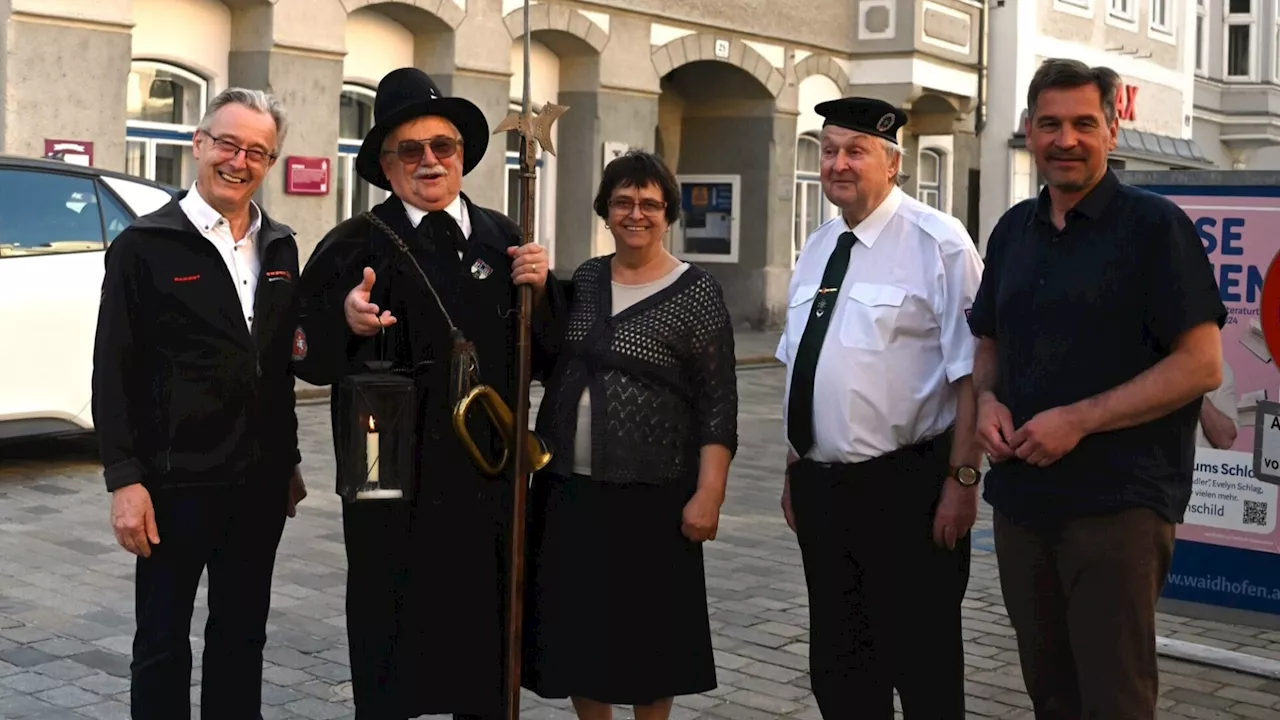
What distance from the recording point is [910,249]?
441cm

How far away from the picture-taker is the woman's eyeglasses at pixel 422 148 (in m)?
4.32

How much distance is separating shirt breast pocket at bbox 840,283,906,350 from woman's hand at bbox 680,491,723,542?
1.77ft

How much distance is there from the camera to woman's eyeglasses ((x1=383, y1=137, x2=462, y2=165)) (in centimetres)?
432

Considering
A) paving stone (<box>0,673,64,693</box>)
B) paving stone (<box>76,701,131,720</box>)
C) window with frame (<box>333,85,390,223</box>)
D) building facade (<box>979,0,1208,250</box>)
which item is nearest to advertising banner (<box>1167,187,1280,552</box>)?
paving stone (<box>76,701,131,720</box>)

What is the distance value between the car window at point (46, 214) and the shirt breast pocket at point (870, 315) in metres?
6.27

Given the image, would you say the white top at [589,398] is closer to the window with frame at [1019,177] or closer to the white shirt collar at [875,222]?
the white shirt collar at [875,222]

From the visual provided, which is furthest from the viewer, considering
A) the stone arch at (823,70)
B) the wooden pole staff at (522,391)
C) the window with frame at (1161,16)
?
the window with frame at (1161,16)

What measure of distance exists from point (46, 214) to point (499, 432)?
238 inches

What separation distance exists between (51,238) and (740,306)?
15.2 meters

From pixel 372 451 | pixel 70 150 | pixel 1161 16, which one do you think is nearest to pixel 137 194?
pixel 70 150

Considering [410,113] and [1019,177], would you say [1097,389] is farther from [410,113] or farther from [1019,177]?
[1019,177]

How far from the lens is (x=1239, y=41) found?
123ft

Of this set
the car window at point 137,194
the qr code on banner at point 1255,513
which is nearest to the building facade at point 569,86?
the car window at point 137,194

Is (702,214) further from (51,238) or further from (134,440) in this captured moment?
(134,440)
